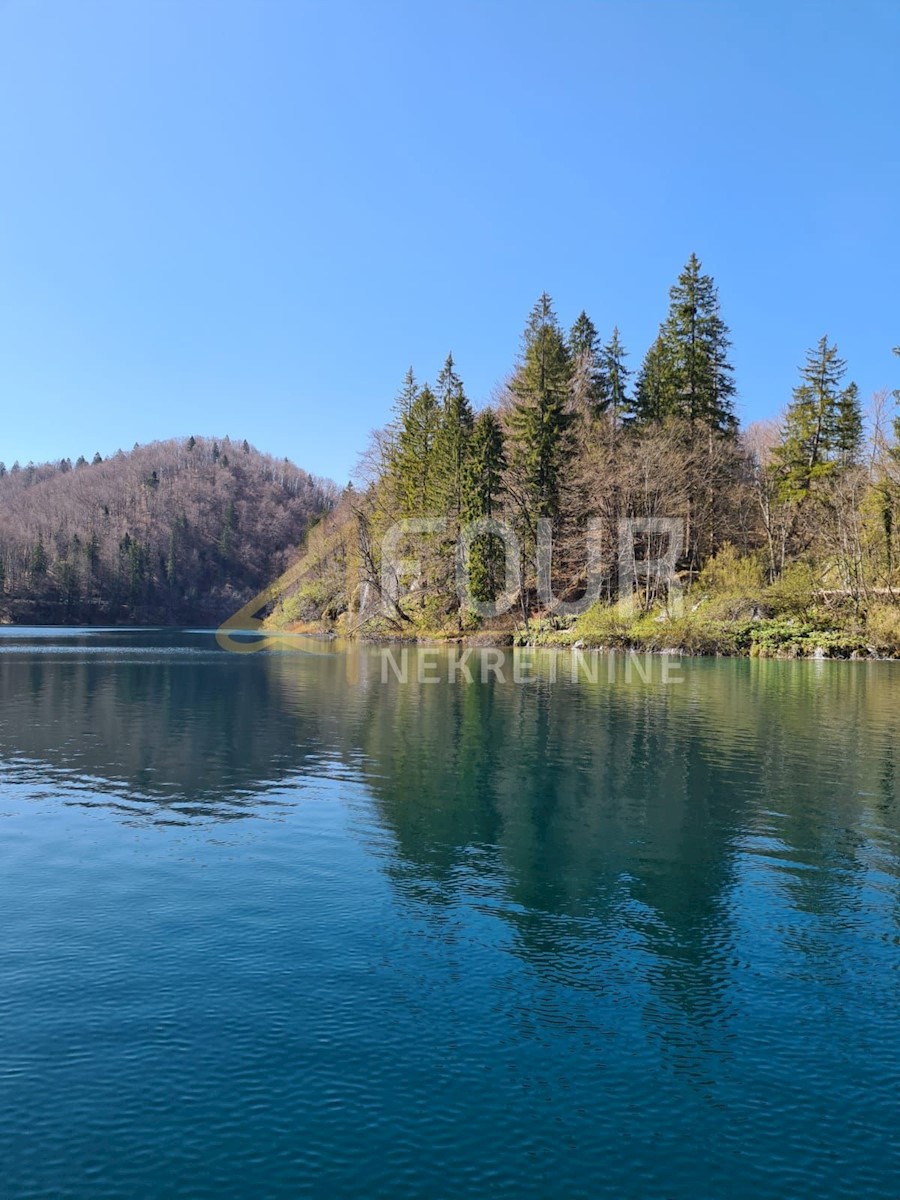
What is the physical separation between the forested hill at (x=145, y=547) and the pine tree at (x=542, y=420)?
286 ft

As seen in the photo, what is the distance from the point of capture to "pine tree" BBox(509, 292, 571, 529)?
5919cm

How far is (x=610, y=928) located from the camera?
8922mm

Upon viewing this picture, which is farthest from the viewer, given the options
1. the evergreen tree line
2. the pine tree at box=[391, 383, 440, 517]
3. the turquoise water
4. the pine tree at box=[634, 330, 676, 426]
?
the pine tree at box=[391, 383, 440, 517]

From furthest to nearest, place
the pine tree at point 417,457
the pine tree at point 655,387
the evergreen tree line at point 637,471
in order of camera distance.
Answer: the pine tree at point 417,457, the pine tree at point 655,387, the evergreen tree line at point 637,471

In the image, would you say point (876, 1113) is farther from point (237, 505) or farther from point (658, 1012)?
point (237, 505)

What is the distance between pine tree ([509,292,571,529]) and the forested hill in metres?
87.2

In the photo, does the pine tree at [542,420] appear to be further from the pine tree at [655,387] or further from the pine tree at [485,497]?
the pine tree at [655,387]

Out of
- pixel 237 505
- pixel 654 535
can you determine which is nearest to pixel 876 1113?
pixel 654 535

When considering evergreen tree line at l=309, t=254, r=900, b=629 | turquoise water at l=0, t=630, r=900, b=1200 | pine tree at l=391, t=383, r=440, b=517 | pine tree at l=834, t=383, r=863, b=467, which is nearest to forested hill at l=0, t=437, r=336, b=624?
pine tree at l=391, t=383, r=440, b=517

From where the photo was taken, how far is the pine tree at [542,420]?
194ft

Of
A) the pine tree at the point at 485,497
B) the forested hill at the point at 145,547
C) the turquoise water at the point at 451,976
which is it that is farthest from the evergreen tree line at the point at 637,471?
the forested hill at the point at 145,547

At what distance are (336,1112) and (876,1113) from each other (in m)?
3.73

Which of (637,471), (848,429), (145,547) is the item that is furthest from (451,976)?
(145,547)

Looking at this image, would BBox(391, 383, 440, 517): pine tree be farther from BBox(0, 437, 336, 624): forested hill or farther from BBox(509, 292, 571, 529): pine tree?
BBox(0, 437, 336, 624): forested hill
